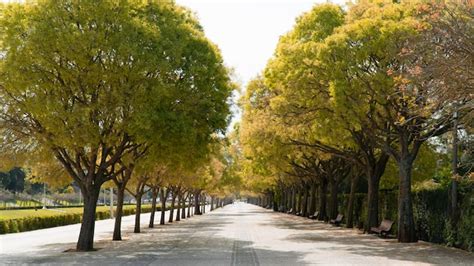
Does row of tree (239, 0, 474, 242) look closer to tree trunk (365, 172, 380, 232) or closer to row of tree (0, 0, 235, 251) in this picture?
tree trunk (365, 172, 380, 232)

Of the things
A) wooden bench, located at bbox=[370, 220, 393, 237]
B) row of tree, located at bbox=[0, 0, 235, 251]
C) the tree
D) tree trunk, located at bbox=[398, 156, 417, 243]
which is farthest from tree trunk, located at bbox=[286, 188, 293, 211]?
row of tree, located at bbox=[0, 0, 235, 251]

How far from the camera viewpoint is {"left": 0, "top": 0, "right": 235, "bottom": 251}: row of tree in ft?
58.0

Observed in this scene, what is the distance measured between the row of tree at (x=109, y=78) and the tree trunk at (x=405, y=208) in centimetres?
875

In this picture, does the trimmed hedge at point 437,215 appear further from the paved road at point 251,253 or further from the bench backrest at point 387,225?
the bench backrest at point 387,225

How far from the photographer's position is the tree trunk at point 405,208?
24.1m

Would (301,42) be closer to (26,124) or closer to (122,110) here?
(122,110)

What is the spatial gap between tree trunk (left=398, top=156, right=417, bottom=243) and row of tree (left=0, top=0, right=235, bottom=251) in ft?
28.7

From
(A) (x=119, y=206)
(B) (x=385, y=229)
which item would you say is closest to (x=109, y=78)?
(A) (x=119, y=206)

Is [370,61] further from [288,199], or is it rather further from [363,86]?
[288,199]

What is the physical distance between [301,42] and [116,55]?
29.2 feet

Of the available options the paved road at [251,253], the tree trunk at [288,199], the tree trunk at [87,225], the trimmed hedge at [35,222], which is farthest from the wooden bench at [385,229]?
the tree trunk at [288,199]

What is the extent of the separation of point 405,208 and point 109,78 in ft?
44.8

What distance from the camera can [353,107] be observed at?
21.0 meters

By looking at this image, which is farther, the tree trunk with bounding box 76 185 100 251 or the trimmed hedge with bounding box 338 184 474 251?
the tree trunk with bounding box 76 185 100 251
